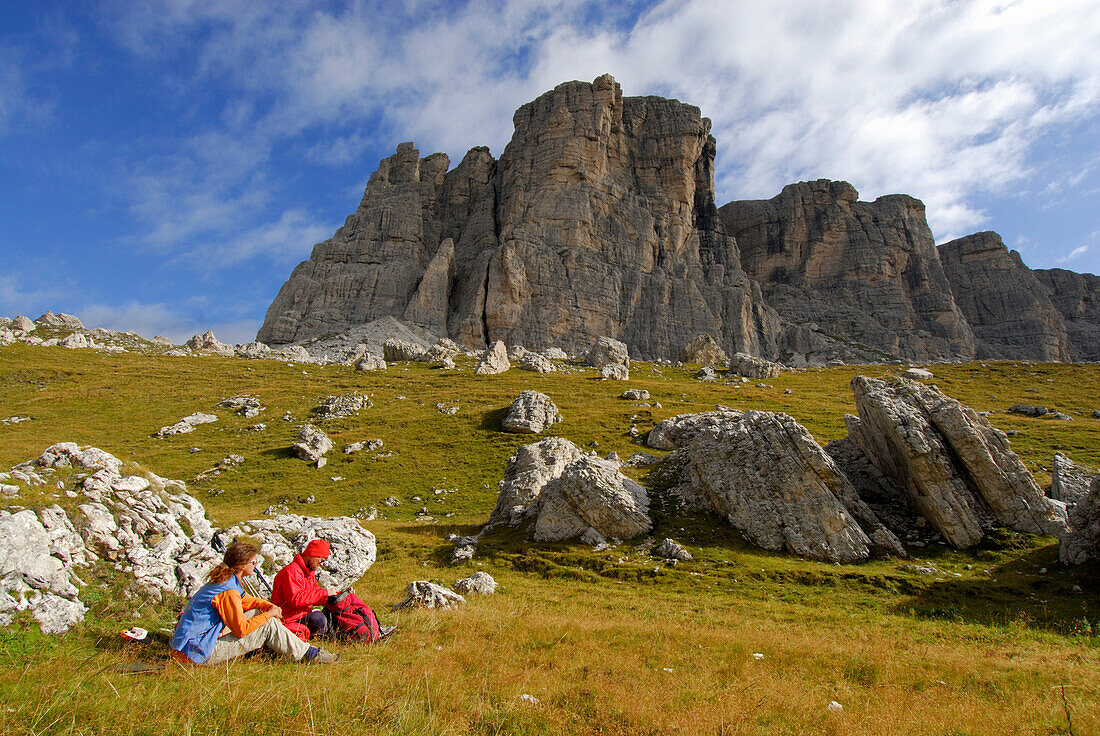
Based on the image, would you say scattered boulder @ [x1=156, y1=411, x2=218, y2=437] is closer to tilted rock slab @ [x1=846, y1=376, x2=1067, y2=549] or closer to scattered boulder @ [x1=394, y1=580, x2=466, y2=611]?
scattered boulder @ [x1=394, y1=580, x2=466, y2=611]

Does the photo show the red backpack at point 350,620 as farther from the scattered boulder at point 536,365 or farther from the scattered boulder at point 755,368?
the scattered boulder at point 755,368

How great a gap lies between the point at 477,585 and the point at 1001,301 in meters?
212

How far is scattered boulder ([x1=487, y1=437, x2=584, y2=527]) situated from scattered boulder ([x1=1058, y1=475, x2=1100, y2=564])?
18.6m

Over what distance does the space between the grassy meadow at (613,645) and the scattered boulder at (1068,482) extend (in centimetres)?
309

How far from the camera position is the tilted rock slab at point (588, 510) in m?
22.1

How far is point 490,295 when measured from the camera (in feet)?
388

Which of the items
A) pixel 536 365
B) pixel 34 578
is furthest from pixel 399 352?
pixel 34 578

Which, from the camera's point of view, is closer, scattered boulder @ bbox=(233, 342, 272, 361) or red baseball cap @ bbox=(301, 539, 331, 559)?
red baseball cap @ bbox=(301, 539, 331, 559)

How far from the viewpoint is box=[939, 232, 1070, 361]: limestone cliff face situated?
6220 inches

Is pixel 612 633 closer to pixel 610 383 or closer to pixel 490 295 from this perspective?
pixel 610 383

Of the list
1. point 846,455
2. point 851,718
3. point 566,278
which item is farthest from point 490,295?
point 851,718

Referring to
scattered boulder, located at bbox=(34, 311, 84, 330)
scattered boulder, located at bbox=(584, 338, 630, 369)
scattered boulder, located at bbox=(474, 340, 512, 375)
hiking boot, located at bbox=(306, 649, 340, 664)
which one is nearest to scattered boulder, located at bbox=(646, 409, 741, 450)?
hiking boot, located at bbox=(306, 649, 340, 664)

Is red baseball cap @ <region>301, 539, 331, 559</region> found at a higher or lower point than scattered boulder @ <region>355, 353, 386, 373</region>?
lower

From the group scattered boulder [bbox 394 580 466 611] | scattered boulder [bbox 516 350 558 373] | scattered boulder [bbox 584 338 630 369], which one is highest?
scattered boulder [bbox 584 338 630 369]
